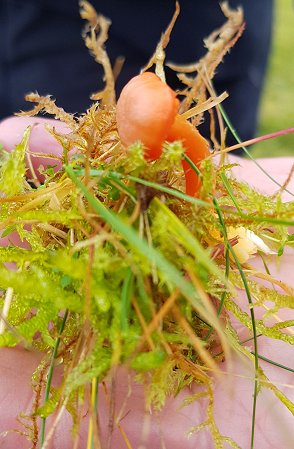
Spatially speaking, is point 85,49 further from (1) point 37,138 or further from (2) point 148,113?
(2) point 148,113

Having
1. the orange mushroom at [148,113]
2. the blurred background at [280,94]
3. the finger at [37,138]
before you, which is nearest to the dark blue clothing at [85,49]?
the finger at [37,138]

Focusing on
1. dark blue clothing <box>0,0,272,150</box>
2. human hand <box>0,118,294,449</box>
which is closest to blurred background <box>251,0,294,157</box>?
dark blue clothing <box>0,0,272,150</box>

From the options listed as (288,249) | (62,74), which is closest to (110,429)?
(288,249)

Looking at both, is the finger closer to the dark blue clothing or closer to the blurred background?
the dark blue clothing

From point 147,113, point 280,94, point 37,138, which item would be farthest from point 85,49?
point 280,94

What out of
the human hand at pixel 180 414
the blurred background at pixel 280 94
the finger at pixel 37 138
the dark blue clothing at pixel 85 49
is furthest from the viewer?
the blurred background at pixel 280 94

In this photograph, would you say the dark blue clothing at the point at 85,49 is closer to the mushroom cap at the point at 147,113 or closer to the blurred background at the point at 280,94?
the mushroom cap at the point at 147,113
